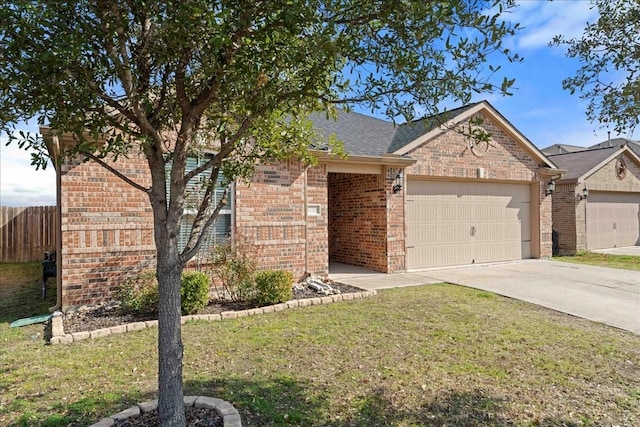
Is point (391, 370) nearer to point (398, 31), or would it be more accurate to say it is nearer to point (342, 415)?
point (342, 415)

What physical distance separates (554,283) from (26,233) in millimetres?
16668

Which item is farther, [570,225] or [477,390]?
[570,225]

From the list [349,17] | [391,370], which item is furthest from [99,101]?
[391,370]

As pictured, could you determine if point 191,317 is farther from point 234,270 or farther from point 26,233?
point 26,233

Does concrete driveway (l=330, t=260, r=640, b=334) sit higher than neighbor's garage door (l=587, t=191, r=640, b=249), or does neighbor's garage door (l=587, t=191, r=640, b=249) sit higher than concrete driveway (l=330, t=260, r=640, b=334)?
neighbor's garage door (l=587, t=191, r=640, b=249)

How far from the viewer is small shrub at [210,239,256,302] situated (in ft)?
23.6

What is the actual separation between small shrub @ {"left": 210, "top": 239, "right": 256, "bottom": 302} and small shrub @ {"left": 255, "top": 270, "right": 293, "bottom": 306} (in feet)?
0.89

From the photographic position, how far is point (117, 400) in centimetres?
351

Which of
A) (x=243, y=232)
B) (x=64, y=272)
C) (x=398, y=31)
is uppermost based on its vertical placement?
(x=398, y=31)

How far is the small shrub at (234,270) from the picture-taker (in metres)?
7.20

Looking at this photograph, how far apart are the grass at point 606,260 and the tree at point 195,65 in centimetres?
1193

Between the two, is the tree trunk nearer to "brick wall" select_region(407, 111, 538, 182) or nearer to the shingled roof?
"brick wall" select_region(407, 111, 538, 182)

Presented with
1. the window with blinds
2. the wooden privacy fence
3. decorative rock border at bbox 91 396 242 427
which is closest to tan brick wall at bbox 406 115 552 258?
the window with blinds

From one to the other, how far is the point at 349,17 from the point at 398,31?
32 centimetres
